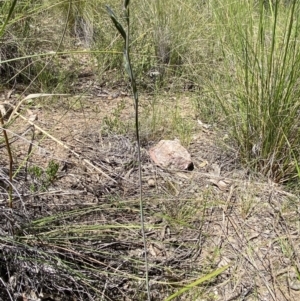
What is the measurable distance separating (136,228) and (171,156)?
1.46ft

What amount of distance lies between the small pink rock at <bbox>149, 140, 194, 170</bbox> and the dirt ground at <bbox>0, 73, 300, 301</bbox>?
27 mm

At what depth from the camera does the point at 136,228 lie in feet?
4.64

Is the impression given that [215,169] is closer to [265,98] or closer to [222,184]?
[222,184]

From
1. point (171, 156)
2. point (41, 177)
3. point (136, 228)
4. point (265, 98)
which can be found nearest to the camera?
point (136, 228)

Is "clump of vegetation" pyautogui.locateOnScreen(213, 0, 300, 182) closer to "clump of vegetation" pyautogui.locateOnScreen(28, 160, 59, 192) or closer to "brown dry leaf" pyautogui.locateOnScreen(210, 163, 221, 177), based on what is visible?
"brown dry leaf" pyautogui.locateOnScreen(210, 163, 221, 177)

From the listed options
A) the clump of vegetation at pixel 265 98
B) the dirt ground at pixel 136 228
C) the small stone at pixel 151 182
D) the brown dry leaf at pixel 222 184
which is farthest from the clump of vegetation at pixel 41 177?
the clump of vegetation at pixel 265 98

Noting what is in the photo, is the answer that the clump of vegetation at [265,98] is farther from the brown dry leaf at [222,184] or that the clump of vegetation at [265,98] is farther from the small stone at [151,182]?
the small stone at [151,182]

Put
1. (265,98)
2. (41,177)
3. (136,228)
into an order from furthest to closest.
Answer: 1. (265,98)
2. (41,177)
3. (136,228)

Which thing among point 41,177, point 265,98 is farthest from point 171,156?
point 41,177

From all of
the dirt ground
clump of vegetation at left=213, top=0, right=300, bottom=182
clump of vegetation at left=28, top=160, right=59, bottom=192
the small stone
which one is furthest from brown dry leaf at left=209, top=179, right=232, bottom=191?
clump of vegetation at left=28, top=160, right=59, bottom=192

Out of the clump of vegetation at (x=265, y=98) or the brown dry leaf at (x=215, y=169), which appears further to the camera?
the brown dry leaf at (x=215, y=169)

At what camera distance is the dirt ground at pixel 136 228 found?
121 centimetres

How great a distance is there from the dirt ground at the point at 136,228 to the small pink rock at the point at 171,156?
0.09 feet

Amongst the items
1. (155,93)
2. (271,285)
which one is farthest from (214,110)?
(271,285)
